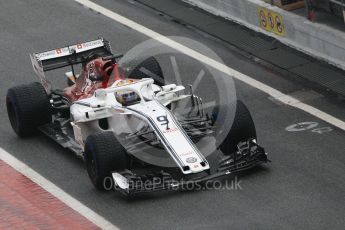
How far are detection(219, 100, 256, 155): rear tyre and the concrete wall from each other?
423cm

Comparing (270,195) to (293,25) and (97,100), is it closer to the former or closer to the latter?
(97,100)

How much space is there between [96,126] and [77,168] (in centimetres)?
72

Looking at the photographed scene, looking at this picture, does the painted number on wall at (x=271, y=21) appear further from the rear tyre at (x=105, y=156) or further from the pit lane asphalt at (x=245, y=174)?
the rear tyre at (x=105, y=156)

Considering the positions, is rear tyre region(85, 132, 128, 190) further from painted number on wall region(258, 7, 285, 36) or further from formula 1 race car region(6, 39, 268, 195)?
painted number on wall region(258, 7, 285, 36)

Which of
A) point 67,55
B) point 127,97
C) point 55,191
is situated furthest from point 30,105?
point 55,191

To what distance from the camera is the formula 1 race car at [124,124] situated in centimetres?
1609

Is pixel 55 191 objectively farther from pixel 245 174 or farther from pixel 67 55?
pixel 67 55

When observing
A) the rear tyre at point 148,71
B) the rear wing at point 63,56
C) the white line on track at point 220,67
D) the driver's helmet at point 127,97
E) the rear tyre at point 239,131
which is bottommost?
the white line on track at point 220,67

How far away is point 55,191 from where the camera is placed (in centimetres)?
1683

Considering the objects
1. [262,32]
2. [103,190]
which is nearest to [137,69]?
[103,190]

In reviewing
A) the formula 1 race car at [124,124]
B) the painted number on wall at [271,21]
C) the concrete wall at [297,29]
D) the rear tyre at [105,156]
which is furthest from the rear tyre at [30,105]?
the painted number on wall at [271,21]

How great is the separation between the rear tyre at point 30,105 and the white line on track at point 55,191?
24.0 inches

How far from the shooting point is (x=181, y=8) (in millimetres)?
24484

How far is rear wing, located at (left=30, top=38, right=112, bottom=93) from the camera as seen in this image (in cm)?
1906
